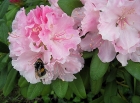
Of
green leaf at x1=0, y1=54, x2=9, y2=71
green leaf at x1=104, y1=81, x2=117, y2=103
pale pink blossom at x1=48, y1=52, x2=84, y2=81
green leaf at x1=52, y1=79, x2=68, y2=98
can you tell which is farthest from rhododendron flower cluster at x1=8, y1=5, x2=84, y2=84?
green leaf at x1=104, y1=81, x2=117, y2=103

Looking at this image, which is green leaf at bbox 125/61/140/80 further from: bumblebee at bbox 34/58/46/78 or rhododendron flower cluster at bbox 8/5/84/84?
bumblebee at bbox 34/58/46/78

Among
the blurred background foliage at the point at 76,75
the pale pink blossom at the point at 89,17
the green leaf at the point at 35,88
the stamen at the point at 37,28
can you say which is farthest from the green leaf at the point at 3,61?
the pale pink blossom at the point at 89,17

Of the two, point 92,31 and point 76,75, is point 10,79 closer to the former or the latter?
point 76,75

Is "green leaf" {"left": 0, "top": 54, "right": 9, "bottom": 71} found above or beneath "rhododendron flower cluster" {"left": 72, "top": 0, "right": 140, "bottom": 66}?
beneath

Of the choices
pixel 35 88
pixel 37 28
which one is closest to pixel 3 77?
pixel 35 88

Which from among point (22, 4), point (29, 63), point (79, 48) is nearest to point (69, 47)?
point (79, 48)

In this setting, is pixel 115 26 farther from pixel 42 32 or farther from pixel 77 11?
pixel 42 32

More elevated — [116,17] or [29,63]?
[116,17]
